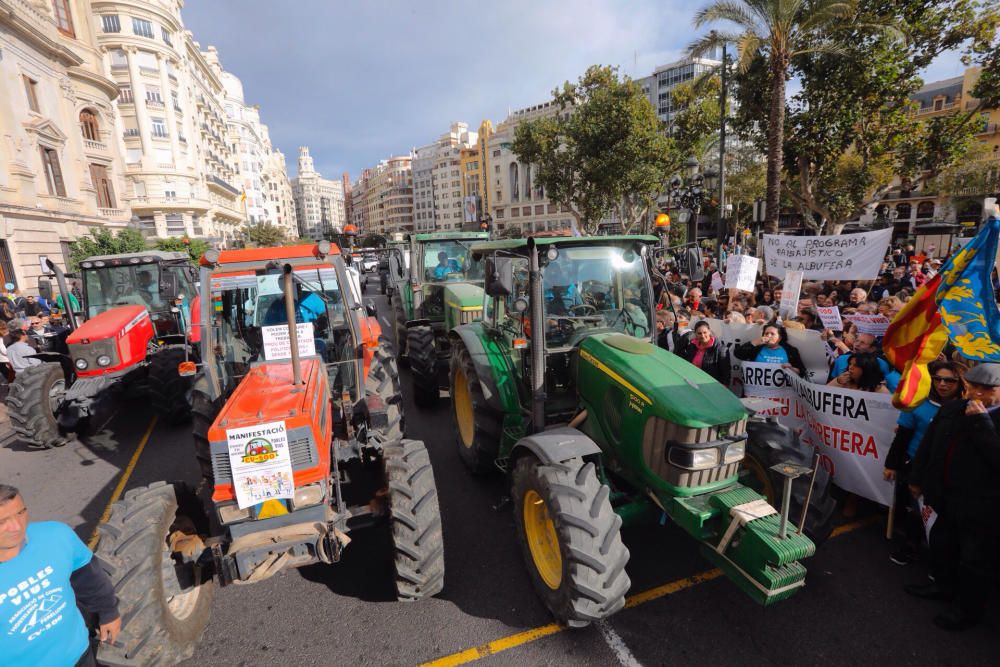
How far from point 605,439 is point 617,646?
135 centimetres

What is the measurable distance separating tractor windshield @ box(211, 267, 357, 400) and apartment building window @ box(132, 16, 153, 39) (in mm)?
47540

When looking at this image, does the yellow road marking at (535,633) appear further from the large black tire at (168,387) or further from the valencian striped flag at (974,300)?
the large black tire at (168,387)

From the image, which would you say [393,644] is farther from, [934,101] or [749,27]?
[934,101]

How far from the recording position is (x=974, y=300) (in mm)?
3785

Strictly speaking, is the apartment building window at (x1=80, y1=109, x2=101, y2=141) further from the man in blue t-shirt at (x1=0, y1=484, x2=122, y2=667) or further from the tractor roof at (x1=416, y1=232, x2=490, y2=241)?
the man in blue t-shirt at (x1=0, y1=484, x2=122, y2=667)

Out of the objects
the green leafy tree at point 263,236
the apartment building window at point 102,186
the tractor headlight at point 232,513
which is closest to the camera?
the tractor headlight at point 232,513

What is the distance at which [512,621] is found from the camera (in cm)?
335

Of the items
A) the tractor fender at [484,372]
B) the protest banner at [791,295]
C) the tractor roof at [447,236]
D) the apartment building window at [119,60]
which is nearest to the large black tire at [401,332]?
the tractor roof at [447,236]

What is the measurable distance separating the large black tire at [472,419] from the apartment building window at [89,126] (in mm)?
29752

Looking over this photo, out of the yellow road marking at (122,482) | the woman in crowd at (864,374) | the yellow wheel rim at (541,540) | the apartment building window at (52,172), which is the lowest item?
the yellow road marking at (122,482)

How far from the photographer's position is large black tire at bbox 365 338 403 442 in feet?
15.4

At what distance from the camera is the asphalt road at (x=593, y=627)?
3.03 m

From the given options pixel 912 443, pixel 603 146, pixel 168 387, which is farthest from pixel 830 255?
pixel 603 146

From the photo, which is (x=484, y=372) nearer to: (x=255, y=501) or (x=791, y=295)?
(x=255, y=501)
